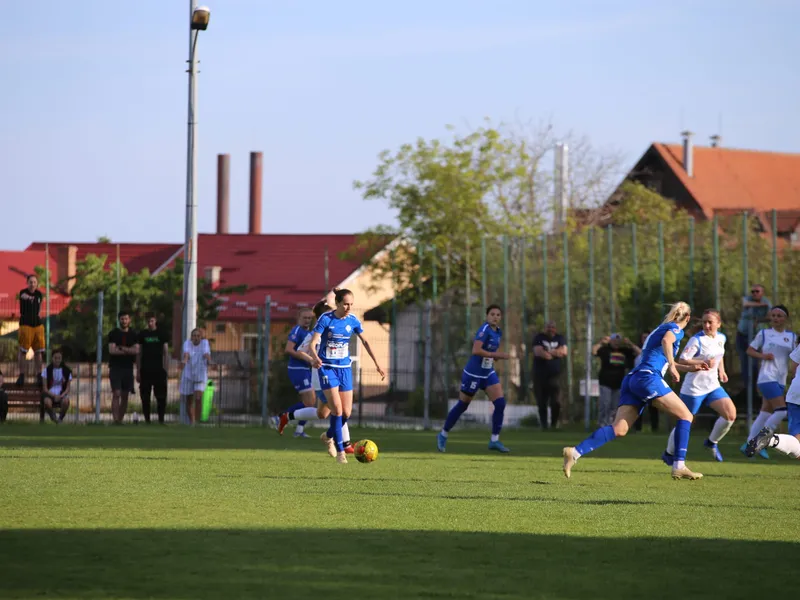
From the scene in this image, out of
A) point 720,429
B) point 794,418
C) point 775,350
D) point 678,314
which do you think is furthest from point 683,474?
point 775,350

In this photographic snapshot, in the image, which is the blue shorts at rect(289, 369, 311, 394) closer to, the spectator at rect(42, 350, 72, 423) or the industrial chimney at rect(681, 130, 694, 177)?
the spectator at rect(42, 350, 72, 423)

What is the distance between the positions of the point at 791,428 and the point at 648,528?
4.74 m

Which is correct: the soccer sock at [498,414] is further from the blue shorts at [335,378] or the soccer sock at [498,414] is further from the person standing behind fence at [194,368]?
the person standing behind fence at [194,368]

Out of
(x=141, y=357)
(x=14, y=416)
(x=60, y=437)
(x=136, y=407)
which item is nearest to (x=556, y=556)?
(x=60, y=437)

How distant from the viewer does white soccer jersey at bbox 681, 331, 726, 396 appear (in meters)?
16.4

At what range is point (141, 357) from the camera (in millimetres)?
26703

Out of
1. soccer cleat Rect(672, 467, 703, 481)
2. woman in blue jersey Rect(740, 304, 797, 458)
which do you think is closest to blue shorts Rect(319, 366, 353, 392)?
soccer cleat Rect(672, 467, 703, 481)

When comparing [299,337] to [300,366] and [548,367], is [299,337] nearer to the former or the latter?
[300,366]

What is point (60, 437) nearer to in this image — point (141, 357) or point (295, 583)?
point (141, 357)

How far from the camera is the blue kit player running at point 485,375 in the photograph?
18969 millimetres

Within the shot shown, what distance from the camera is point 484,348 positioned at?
62.7 feet

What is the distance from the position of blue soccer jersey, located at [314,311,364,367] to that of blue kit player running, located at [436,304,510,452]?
10.6 feet

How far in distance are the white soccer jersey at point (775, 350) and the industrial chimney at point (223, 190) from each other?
64965 mm

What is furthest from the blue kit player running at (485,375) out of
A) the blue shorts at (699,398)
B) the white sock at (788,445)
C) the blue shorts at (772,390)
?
the white sock at (788,445)
